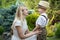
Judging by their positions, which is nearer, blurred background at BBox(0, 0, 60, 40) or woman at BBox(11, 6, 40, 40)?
woman at BBox(11, 6, 40, 40)

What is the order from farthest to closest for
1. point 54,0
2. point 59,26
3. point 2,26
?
point 54,0 < point 59,26 < point 2,26

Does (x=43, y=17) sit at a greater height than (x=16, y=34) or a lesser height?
greater

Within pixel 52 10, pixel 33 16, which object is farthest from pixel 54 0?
pixel 33 16

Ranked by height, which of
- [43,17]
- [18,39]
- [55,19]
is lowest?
[55,19]

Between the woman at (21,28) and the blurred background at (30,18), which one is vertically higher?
the woman at (21,28)

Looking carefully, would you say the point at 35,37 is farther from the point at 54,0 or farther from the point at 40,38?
the point at 54,0

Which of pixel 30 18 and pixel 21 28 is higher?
pixel 21 28

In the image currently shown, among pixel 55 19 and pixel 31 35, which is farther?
pixel 55 19

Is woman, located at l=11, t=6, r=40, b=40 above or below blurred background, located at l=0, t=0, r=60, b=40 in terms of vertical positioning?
above

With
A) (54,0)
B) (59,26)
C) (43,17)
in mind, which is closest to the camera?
(43,17)

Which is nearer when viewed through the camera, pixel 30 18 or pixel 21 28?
pixel 21 28

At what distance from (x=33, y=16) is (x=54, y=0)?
3744mm

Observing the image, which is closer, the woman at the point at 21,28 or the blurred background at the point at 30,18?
the woman at the point at 21,28

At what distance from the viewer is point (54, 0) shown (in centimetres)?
1603
